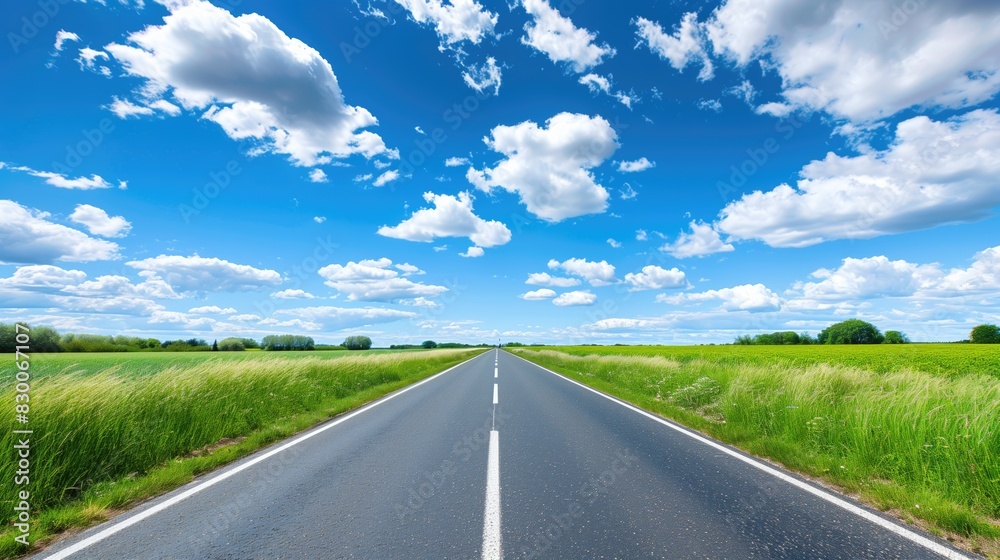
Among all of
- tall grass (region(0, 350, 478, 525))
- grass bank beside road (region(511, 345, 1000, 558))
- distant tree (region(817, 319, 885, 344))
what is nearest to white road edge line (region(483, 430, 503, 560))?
grass bank beside road (region(511, 345, 1000, 558))

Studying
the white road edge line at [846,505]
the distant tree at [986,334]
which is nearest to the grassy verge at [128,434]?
the white road edge line at [846,505]

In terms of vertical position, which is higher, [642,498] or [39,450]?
[39,450]

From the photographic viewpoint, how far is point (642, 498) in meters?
4.80

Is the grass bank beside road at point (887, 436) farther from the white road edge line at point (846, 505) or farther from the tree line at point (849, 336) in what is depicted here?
the tree line at point (849, 336)

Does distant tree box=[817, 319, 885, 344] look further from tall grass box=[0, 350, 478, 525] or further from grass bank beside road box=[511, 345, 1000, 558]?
tall grass box=[0, 350, 478, 525]

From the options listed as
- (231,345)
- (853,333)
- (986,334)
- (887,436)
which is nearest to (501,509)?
(887,436)

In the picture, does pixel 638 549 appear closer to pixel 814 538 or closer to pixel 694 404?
pixel 814 538

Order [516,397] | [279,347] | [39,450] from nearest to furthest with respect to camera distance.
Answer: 1. [39,450]
2. [516,397]
3. [279,347]

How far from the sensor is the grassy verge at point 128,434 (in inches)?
194

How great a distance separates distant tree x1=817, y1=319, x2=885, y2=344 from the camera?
221 ft

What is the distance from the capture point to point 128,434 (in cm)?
661

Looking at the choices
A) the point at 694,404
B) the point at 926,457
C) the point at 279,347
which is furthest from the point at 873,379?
the point at 279,347

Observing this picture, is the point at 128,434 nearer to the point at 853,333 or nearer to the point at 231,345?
the point at 231,345

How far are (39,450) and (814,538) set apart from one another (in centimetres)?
912
